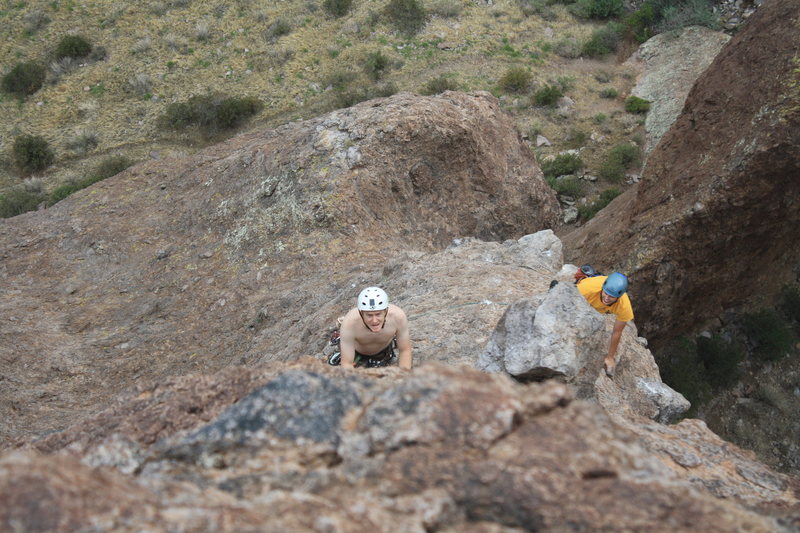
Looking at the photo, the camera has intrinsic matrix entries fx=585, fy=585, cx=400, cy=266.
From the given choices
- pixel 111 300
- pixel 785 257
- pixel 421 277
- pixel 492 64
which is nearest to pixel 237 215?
pixel 111 300

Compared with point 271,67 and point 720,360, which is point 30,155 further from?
point 720,360

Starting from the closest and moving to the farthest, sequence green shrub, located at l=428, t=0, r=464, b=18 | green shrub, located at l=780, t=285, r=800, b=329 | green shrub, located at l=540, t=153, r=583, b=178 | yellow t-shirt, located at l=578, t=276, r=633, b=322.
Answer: yellow t-shirt, located at l=578, t=276, r=633, b=322 → green shrub, located at l=780, t=285, r=800, b=329 → green shrub, located at l=540, t=153, r=583, b=178 → green shrub, located at l=428, t=0, r=464, b=18

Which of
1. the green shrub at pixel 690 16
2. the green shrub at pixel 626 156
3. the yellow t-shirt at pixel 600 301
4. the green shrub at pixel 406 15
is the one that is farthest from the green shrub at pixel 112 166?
the green shrub at pixel 690 16

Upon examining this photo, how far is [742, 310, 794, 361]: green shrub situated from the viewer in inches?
468

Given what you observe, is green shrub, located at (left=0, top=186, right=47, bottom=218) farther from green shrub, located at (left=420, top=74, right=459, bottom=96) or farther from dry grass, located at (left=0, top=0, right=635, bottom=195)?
green shrub, located at (left=420, top=74, right=459, bottom=96)

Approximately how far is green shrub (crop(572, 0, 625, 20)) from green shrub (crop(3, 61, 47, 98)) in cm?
2367

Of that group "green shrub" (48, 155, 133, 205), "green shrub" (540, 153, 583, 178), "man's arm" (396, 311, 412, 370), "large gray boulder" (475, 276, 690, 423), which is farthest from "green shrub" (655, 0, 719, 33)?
"man's arm" (396, 311, 412, 370)

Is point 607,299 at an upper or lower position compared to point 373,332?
lower

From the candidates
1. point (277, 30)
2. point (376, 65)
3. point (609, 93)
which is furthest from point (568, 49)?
point (277, 30)

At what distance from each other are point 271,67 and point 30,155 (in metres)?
9.50

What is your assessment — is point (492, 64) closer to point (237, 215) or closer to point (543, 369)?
point (237, 215)

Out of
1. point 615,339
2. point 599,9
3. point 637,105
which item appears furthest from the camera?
point 599,9

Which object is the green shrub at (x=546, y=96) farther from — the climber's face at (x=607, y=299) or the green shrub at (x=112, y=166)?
the climber's face at (x=607, y=299)

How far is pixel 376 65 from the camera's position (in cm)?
2389
